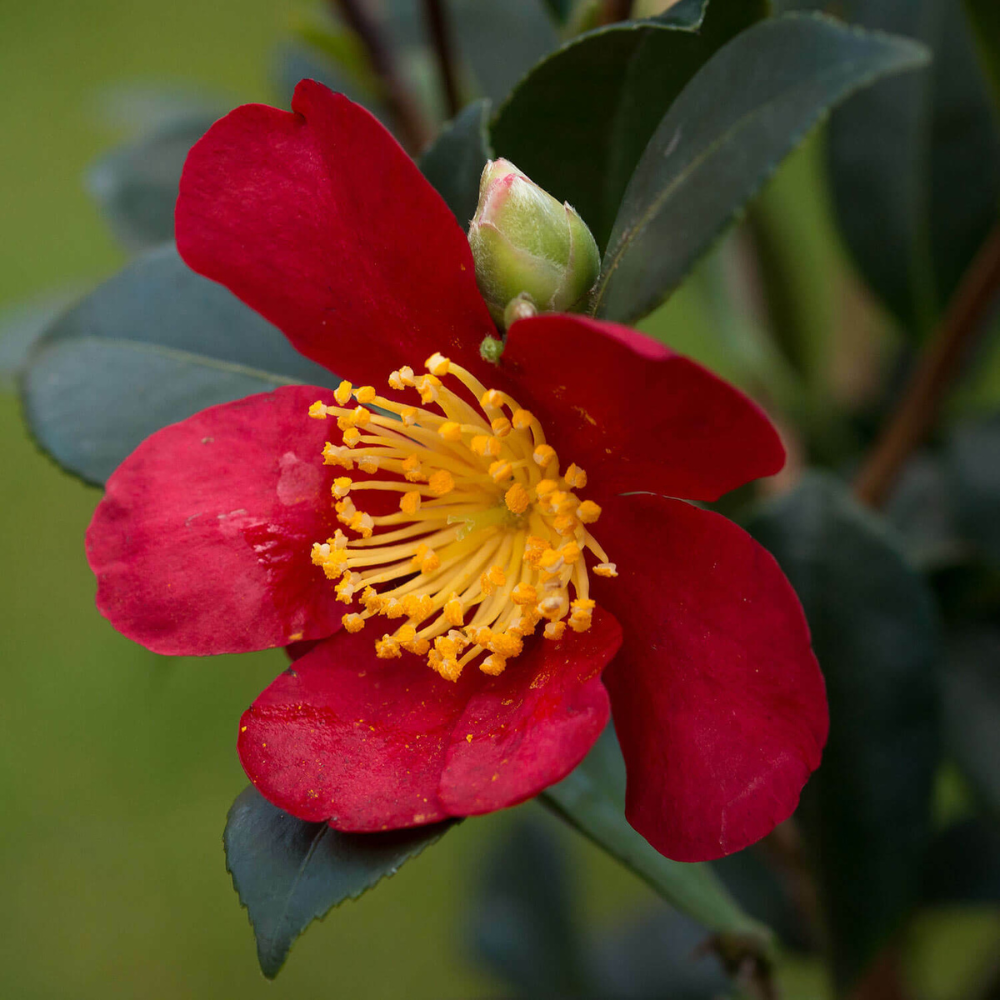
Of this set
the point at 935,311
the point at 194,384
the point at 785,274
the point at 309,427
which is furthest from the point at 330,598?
the point at 785,274

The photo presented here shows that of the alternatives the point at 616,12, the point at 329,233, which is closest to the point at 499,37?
the point at 616,12

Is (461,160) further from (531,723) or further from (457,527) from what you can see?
(531,723)

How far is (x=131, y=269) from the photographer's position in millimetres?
684

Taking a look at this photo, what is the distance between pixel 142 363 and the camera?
665 mm

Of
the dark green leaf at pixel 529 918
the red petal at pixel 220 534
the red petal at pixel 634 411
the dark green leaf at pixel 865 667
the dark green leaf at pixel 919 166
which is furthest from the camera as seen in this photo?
the dark green leaf at pixel 529 918

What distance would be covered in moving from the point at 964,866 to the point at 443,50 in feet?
2.81

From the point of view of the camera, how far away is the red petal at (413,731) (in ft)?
1.43

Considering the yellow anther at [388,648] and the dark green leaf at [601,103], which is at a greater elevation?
the dark green leaf at [601,103]

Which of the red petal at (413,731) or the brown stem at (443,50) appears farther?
the brown stem at (443,50)

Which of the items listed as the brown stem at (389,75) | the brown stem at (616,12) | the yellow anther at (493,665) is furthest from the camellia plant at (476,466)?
the brown stem at (389,75)

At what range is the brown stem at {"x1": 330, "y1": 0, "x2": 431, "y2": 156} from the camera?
96 centimetres

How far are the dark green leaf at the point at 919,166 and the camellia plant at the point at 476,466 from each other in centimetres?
45

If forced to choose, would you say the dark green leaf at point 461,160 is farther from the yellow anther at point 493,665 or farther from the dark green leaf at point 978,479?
the dark green leaf at point 978,479

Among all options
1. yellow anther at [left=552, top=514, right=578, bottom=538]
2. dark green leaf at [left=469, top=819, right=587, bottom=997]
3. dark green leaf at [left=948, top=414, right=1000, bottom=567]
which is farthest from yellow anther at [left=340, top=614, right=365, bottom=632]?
dark green leaf at [left=469, top=819, right=587, bottom=997]
